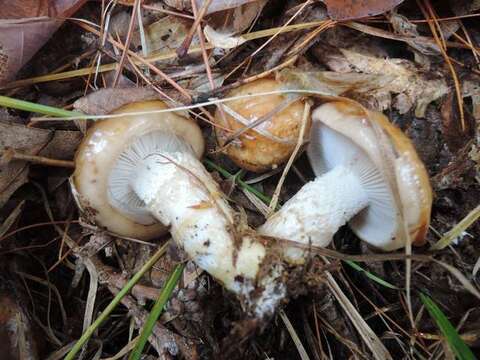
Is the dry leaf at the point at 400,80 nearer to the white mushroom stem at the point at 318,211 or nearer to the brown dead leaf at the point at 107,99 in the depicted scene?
the white mushroom stem at the point at 318,211

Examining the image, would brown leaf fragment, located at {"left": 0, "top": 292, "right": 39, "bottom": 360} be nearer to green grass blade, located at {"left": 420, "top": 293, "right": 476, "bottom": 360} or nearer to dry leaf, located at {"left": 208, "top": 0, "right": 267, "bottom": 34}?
dry leaf, located at {"left": 208, "top": 0, "right": 267, "bottom": 34}

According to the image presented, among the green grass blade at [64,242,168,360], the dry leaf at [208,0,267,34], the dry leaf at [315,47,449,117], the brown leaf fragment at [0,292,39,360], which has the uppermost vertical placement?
the dry leaf at [208,0,267,34]

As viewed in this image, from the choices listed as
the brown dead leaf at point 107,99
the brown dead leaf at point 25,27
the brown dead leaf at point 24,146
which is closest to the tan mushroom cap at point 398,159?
the brown dead leaf at point 107,99

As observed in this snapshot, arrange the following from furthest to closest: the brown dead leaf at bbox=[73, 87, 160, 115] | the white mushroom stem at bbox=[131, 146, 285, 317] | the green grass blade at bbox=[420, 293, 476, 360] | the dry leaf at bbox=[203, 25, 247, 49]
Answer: the dry leaf at bbox=[203, 25, 247, 49]
the brown dead leaf at bbox=[73, 87, 160, 115]
the white mushroom stem at bbox=[131, 146, 285, 317]
the green grass blade at bbox=[420, 293, 476, 360]

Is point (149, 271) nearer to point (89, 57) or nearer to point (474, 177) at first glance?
point (89, 57)

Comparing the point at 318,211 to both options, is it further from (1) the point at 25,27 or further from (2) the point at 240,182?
(1) the point at 25,27

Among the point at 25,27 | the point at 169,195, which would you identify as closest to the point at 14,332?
the point at 169,195

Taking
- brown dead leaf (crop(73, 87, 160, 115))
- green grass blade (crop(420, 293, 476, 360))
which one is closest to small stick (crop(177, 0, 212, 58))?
brown dead leaf (crop(73, 87, 160, 115))
